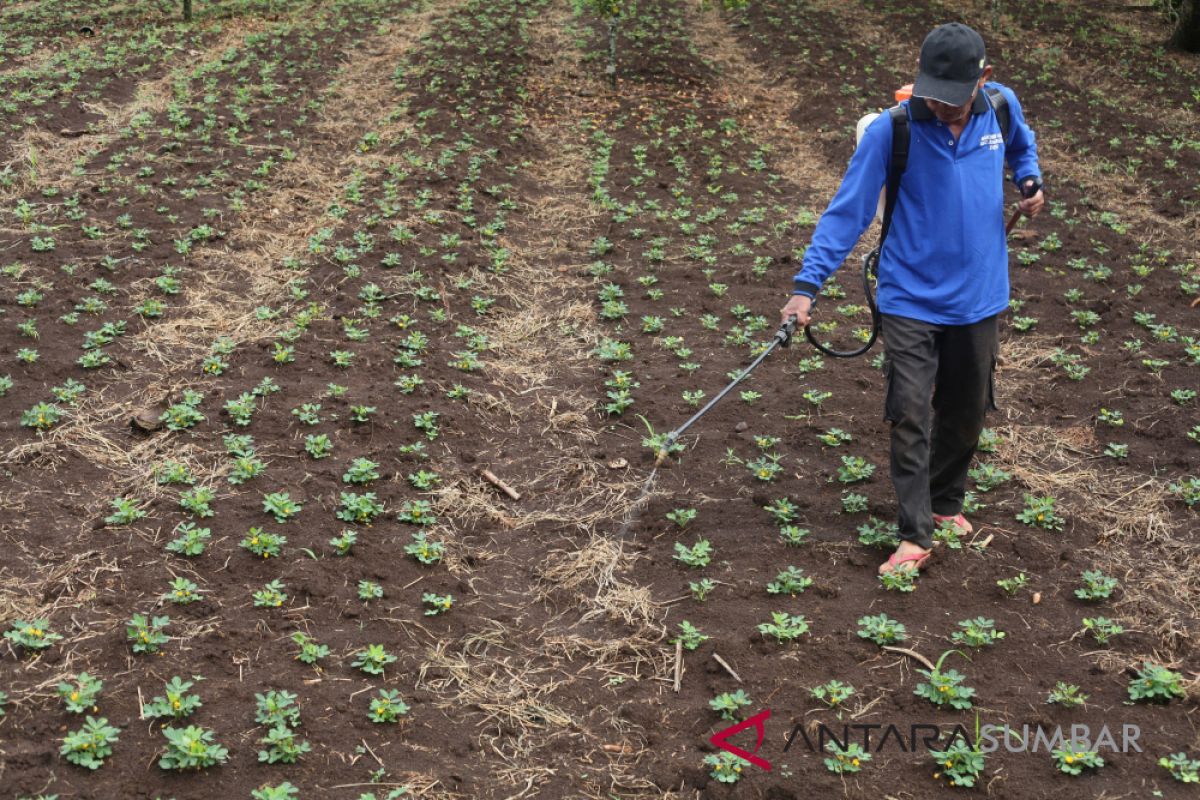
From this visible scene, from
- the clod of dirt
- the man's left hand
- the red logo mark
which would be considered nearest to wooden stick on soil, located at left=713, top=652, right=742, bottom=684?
the red logo mark

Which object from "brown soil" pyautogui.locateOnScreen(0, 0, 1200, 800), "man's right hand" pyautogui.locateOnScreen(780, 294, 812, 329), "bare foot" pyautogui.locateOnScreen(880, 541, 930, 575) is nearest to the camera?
"brown soil" pyautogui.locateOnScreen(0, 0, 1200, 800)

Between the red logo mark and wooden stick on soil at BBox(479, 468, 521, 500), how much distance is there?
182 centimetres

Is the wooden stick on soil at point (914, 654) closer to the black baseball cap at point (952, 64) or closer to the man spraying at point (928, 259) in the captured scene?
the man spraying at point (928, 259)

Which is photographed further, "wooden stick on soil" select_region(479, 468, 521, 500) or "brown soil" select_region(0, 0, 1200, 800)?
"wooden stick on soil" select_region(479, 468, 521, 500)

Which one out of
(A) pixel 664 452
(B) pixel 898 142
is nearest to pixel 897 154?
(B) pixel 898 142

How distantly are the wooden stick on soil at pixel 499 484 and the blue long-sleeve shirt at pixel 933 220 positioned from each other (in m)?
1.72

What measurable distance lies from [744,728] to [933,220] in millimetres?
1965

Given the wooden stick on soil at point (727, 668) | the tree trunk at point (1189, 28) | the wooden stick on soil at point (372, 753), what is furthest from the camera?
the tree trunk at point (1189, 28)

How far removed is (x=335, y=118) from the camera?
11102 millimetres

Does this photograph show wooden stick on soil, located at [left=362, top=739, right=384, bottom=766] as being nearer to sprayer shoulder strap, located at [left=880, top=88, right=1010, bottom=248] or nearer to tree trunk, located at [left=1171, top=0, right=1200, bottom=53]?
sprayer shoulder strap, located at [left=880, top=88, right=1010, bottom=248]

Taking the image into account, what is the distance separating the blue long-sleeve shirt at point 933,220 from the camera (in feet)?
12.4

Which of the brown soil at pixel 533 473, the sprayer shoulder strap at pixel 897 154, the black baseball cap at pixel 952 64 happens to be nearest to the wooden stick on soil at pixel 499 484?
the brown soil at pixel 533 473

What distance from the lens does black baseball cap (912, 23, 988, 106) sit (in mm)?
3557

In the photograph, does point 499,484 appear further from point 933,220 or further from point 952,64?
point 952,64
